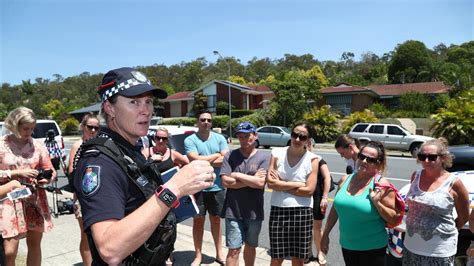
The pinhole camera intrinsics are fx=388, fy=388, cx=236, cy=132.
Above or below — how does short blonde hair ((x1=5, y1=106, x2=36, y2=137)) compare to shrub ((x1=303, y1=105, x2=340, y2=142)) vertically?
above

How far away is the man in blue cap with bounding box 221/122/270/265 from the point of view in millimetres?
4441

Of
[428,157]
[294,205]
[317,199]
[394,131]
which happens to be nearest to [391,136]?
[394,131]

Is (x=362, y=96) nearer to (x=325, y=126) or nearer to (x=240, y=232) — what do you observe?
(x=325, y=126)

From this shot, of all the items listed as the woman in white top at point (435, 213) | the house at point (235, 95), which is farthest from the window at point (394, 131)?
the house at point (235, 95)

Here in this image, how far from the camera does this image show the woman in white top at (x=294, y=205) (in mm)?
4324

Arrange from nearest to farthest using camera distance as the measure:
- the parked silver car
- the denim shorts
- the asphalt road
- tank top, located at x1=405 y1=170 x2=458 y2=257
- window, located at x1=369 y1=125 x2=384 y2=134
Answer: tank top, located at x1=405 y1=170 x2=458 y2=257
the denim shorts
the asphalt road
window, located at x1=369 y1=125 x2=384 y2=134
the parked silver car

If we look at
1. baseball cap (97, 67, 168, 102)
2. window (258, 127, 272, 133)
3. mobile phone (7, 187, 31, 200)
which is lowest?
window (258, 127, 272, 133)

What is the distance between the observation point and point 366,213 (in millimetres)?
3615

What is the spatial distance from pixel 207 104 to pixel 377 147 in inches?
1837

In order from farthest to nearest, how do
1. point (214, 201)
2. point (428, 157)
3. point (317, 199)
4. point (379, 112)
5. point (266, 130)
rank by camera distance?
point (379, 112)
point (266, 130)
point (214, 201)
point (317, 199)
point (428, 157)

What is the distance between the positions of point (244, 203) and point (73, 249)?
2.86m

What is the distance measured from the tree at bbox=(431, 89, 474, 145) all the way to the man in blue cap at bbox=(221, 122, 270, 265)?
59.8 feet

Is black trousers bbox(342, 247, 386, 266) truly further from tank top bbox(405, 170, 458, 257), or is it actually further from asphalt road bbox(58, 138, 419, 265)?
asphalt road bbox(58, 138, 419, 265)

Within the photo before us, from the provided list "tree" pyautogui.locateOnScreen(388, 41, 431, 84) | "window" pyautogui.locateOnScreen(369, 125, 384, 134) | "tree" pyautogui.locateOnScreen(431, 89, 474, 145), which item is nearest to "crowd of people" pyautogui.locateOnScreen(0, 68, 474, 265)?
"tree" pyautogui.locateOnScreen(431, 89, 474, 145)
